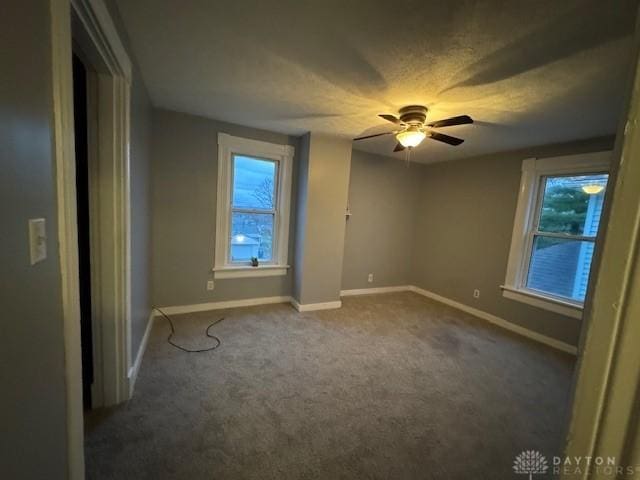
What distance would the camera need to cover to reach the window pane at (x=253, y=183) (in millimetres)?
3463

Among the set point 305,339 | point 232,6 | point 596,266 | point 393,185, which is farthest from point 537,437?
point 393,185

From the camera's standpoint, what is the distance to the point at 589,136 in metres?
2.89

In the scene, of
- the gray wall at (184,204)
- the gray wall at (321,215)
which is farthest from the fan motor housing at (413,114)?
the gray wall at (184,204)

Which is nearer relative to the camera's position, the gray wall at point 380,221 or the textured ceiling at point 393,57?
the textured ceiling at point 393,57

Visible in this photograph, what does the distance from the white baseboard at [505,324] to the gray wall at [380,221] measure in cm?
64

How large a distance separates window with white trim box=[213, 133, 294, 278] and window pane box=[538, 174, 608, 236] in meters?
3.17

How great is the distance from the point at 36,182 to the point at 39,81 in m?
0.27

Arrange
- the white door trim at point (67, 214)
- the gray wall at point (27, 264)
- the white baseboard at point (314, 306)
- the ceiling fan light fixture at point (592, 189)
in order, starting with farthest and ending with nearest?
1. the white baseboard at point (314, 306)
2. the ceiling fan light fixture at point (592, 189)
3. the white door trim at point (67, 214)
4. the gray wall at point (27, 264)

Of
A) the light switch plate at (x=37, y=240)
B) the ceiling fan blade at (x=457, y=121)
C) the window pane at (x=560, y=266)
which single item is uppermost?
the ceiling fan blade at (x=457, y=121)

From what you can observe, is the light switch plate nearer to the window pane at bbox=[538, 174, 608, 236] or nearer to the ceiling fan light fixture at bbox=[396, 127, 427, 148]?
the ceiling fan light fixture at bbox=[396, 127, 427, 148]

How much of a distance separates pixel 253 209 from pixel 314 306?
4.87 ft

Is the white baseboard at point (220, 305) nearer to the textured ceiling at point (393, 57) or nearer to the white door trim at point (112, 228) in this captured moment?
the white door trim at point (112, 228)

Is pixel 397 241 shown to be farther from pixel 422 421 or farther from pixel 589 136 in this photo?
pixel 422 421

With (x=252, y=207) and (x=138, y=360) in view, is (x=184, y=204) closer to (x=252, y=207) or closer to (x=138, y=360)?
(x=252, y=207)
